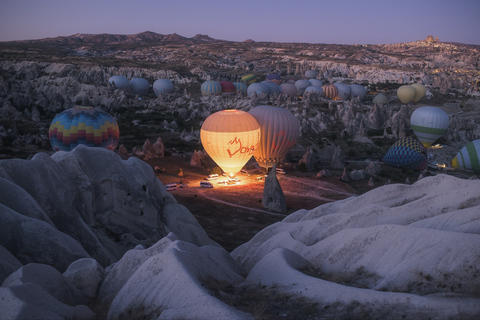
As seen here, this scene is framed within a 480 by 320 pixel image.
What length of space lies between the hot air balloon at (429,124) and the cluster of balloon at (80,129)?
111ft

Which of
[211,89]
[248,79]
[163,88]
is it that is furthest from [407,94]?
[163,88]

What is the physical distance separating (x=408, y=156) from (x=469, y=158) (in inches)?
234

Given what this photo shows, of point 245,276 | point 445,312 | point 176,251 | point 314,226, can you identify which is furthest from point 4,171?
point 445,312

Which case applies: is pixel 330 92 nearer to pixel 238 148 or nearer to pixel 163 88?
pixel 163 88

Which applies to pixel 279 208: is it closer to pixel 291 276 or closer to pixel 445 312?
pixel 291 276

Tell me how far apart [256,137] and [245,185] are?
416 centimetres

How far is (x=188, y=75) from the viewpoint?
4112 inches

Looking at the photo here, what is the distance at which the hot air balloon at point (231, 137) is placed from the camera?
1248 inches

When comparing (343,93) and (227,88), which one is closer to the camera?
(343,93)

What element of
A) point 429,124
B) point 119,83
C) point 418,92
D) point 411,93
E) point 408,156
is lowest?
point 408,156

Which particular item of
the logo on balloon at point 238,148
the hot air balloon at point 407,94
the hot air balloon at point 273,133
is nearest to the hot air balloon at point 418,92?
the hot air balloon at point 407,94

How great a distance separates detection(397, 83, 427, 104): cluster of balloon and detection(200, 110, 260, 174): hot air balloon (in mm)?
47831

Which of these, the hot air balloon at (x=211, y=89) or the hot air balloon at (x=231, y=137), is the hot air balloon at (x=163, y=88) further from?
the hot air balloon at (x=231, y=137)

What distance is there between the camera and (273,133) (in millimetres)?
34938
